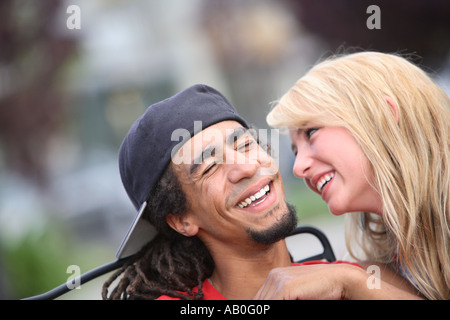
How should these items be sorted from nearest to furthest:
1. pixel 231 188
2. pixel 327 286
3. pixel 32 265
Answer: pixel 327 286
pixel 231 188
pixel 32 265

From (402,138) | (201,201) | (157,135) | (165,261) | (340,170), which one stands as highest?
(157,135)

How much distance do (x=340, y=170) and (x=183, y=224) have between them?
92 cm

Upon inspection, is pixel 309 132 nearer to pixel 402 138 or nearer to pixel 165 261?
pixel 402 138

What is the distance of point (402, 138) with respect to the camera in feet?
8.98

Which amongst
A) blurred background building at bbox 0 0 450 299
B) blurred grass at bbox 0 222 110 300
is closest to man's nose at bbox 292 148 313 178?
blurred background building at bbox 0 0 450 299

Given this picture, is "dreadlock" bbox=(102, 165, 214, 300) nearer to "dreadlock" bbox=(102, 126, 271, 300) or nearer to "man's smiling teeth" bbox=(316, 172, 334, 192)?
"dreadlock" bbox=(102, 126, 271, 300)

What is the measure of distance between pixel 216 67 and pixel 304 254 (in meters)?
7.09

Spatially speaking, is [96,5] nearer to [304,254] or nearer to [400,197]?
[304,254]

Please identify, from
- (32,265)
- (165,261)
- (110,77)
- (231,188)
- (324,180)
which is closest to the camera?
(231,188)

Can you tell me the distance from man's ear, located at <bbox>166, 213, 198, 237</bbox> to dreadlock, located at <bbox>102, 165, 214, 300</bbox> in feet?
0.12

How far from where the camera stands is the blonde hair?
2.67 meters

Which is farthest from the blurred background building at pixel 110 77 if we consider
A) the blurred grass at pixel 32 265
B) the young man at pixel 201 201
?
the young man at pixel 201 201

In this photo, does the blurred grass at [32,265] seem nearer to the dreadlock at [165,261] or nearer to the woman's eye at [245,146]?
the dreadlock at [165,261]

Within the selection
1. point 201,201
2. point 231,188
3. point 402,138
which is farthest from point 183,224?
point 402,138
